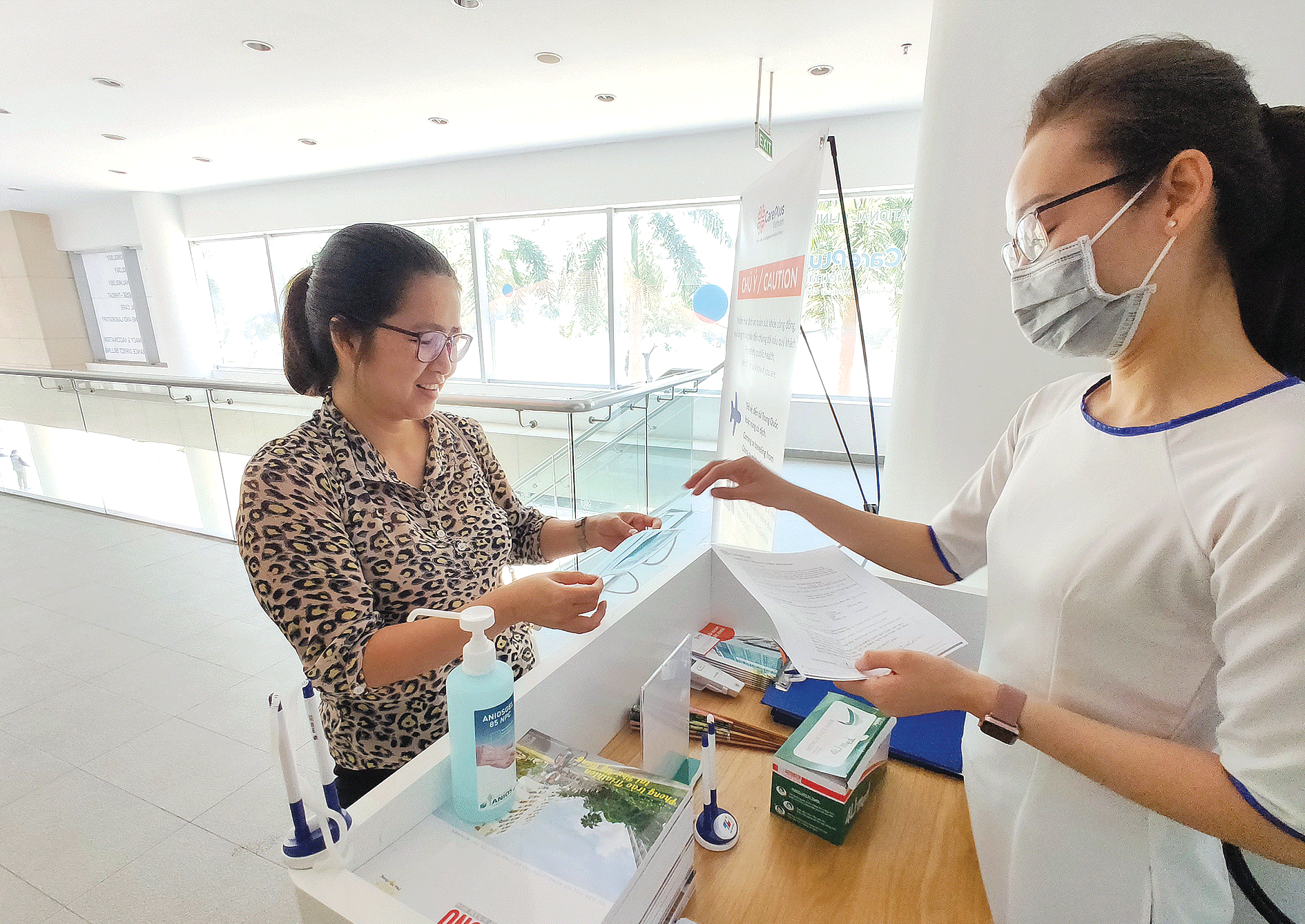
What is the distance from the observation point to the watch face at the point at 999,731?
63 cm

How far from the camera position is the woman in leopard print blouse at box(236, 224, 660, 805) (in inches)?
30.8

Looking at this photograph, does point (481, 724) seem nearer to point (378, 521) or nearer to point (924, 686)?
point (378, 521)

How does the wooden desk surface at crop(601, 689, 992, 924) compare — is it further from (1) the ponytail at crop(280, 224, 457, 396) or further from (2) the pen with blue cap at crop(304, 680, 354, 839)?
(1) the ponytail at crop(280, 224, 457, 396)

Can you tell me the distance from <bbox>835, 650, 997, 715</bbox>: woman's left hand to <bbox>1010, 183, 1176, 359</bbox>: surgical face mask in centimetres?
40

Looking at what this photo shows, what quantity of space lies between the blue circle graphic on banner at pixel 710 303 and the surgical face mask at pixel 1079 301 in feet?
18.0

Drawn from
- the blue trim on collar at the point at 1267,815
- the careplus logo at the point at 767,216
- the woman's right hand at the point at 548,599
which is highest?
the careplus logo at the point at 767,216

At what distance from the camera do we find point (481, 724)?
0.64 meters

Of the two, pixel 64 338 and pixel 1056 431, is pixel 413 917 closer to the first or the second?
pixel 1056 431

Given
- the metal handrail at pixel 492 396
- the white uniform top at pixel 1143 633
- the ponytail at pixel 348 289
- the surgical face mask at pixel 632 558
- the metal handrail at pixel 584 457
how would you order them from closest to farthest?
the white uniform top at pixel 1143 633
the ponytail at pixel 348 289
the metal handrail at pixel 492 396
the metal handrail at pixel 584 457
the surgical face mask at pixel 632 558

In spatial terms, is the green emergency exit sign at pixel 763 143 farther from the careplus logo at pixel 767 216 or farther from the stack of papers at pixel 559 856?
the stack of papers at pixel 559 856

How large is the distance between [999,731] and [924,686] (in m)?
0.08

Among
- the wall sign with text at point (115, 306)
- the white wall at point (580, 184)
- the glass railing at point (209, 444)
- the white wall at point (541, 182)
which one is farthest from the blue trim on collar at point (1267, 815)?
the wall sign with text at point (115, 306)

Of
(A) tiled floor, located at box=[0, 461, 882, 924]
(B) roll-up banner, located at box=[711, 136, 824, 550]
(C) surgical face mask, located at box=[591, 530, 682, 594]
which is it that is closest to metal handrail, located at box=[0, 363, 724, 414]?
(B) roll-up banner, located at box=[711, 136, 824, 550]

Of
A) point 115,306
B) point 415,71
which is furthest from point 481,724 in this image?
point 115,306
